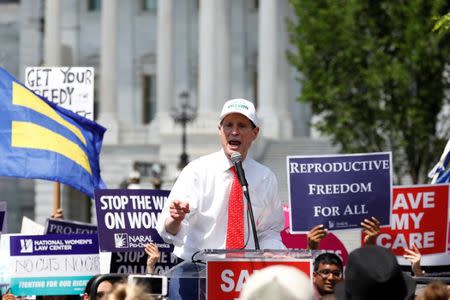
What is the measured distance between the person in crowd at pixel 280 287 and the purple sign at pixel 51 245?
8515 millimetres

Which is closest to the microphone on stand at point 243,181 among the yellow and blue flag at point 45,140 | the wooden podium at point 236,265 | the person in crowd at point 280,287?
the wooden podium at point 236,265

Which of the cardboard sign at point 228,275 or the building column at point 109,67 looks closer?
the cardboard sign at point 228,275

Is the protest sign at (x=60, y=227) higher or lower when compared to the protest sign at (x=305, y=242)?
higher

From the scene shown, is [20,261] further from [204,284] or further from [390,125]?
[390,125]

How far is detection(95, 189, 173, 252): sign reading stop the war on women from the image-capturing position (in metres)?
13.4

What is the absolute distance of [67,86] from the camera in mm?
18125

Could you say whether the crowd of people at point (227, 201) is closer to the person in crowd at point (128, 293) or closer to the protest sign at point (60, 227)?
the person in crowd at point (128, 293)

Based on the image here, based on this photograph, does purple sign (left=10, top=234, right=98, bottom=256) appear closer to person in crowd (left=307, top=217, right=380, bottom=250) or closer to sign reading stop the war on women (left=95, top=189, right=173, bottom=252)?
sign reading stop the war on women (left=95, top=189, right=173, bottom=252)

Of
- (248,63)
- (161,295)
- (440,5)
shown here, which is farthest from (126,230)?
(248,63)

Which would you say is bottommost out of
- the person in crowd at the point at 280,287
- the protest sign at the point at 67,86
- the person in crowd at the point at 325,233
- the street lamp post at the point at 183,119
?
the person in crowd at the point at 280,287

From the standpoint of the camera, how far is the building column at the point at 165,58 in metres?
64.0

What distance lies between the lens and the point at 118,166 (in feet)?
211

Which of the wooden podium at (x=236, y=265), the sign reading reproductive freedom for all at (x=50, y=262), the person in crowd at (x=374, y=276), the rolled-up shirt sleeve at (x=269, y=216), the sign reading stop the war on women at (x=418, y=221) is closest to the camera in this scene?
the person in crowd at (x=374, y=276)

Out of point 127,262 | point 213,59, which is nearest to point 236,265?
point 127,262
